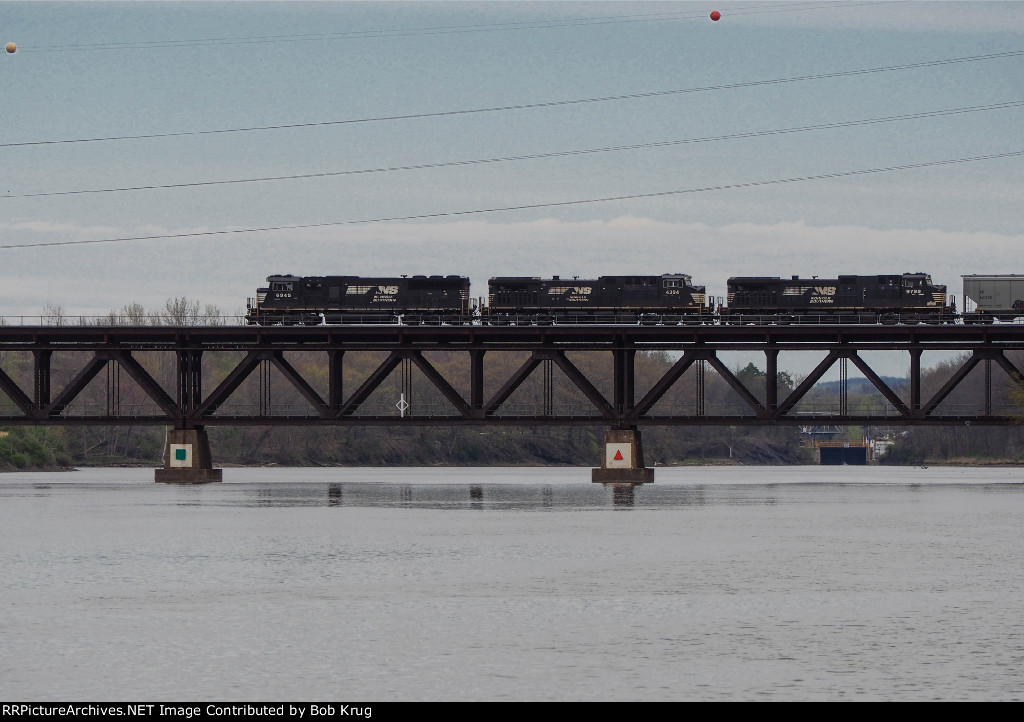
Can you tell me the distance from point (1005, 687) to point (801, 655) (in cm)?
326

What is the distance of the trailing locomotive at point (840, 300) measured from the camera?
287 feet

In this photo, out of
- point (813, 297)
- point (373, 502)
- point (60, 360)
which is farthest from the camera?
point (60, 360)

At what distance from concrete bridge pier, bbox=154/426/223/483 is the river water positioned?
37.6 meters

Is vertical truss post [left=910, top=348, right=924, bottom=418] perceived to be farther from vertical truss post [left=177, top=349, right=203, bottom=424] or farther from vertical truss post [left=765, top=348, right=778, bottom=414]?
vertical truss post [left=177, top=349, right=203, bottom=424]

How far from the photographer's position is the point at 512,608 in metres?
26.8

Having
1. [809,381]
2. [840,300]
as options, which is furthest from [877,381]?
[840,300]

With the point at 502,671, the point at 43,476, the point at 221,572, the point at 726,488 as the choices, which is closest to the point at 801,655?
the point at 502,671

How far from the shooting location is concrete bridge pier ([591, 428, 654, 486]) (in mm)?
87188

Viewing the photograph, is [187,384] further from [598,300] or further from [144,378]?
[598,300]

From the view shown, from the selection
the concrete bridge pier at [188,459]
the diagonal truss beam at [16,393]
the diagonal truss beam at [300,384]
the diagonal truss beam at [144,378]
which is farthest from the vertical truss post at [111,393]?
the diagonal truss beam at [300,384]

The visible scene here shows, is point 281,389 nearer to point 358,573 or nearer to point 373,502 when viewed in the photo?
point 373,502

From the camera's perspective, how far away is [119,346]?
90375mm
